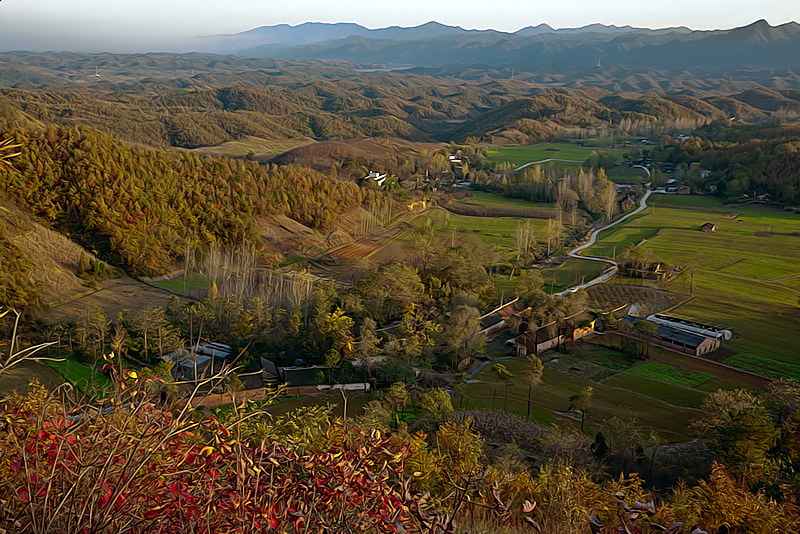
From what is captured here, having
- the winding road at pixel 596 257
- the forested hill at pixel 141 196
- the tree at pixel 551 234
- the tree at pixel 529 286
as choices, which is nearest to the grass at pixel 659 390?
the tree at pixel 529 286

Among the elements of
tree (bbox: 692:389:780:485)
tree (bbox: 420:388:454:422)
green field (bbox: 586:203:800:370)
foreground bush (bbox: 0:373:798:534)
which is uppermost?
foreground bush (bbox: 0:373:798:534)

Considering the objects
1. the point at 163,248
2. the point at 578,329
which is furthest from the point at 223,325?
the point at 578,329

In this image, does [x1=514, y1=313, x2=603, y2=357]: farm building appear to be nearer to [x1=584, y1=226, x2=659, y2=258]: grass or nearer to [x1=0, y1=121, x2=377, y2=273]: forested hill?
[x1=584, y1=226, x2=659, y2=258]: grass

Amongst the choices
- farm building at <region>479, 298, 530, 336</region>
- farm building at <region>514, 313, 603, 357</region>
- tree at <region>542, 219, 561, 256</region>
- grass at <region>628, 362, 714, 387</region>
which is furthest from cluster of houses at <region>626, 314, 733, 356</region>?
tree at <region>542, 219, 561, 256</region>

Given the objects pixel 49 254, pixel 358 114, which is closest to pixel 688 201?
pixel 49 254

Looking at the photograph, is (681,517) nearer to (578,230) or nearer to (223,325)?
(223,325)

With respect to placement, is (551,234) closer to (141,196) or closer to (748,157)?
(141,196)

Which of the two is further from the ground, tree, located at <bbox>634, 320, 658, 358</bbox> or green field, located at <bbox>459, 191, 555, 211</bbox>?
tree, located at <bbox>634, 320, 658, 358</bbox>
